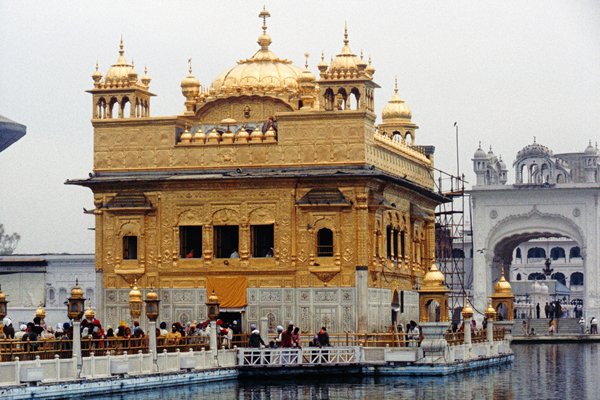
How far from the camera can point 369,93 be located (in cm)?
3953

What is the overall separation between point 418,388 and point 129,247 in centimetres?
1218

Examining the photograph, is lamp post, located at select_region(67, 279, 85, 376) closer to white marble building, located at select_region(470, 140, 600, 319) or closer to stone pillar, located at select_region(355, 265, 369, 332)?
stone pillar, located at select_region(355, 265, 369, 332)

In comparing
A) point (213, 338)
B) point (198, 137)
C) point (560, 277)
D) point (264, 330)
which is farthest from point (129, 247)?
point (560, 277)

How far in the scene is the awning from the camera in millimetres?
39094

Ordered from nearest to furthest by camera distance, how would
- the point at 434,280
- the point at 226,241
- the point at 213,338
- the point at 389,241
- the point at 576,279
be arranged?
the point at 213,338, the point at 434,280, the point at 226,241, the point at 389,241, the point at 576,279

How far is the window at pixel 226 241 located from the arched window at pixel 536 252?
64.2m

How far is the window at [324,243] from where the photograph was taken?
38.9 metres

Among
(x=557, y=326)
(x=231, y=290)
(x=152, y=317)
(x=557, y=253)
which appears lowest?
(x=557, y=326)

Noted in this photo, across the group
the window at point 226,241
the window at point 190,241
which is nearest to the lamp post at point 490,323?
the window at point 226,241

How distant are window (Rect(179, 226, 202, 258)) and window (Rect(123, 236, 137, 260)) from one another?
1.42 metres

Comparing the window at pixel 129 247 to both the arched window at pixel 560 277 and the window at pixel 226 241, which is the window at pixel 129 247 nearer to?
the window at pixel 226 241

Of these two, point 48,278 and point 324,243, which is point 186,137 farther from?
point 48,278

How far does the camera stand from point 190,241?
40344mm

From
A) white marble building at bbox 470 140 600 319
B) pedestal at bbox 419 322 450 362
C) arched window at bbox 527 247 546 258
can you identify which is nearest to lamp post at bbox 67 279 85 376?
pedestal at bbox 419 322 450 362
